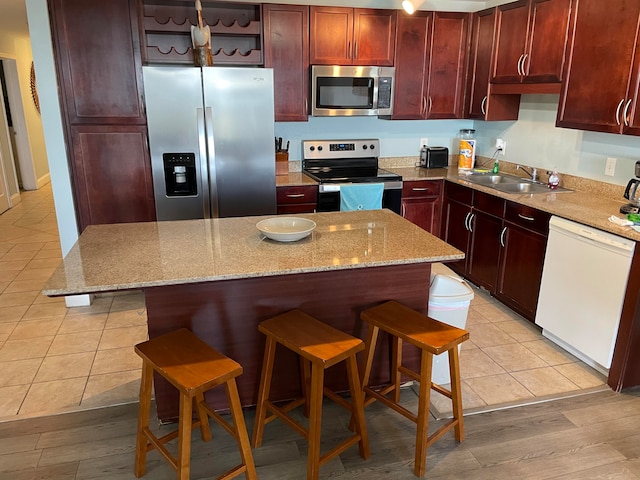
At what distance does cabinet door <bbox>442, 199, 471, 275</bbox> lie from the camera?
12.6ft

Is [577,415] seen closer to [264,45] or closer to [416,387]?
[416,387]

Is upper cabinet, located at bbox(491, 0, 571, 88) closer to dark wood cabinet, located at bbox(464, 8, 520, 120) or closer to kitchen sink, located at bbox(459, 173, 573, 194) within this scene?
dark wood cabinet, located at bbox(464, 8, 520, 120)

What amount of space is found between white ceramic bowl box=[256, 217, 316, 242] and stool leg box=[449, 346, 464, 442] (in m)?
0.83

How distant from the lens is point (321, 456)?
6.34 ft

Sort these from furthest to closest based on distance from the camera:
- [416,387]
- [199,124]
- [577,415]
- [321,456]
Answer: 1. [199,124]
2. [416,387]
3. [577,415]
4. [321,456]

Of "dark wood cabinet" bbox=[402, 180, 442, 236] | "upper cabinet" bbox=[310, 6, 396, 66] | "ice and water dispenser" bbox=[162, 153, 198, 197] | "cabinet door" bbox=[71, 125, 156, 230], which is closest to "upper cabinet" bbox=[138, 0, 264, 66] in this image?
"upper cabinet" bbox=[310, 6, 396, 66]

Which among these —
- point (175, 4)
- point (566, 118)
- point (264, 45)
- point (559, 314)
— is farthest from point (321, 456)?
point (175, 4)

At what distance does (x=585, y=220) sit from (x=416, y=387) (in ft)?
4.33

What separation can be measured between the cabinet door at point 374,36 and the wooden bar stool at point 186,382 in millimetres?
2809

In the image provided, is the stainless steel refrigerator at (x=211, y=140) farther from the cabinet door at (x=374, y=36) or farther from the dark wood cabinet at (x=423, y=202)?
the dark wood cabinet at (x=423, y=202)

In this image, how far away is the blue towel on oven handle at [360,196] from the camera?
3.73 meters

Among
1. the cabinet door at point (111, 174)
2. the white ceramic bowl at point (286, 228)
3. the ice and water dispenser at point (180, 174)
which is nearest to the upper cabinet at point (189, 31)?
the cabinet door at point (111, 174)

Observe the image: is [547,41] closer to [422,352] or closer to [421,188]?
[421,188]

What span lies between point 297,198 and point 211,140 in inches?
31.1
